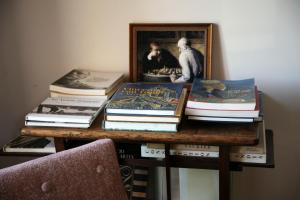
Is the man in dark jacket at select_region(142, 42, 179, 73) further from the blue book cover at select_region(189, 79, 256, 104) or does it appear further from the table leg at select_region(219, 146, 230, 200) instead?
the table leg at select_region(219, 146, 230, 200)

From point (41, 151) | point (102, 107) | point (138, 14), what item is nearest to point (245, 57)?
point (138, 14)

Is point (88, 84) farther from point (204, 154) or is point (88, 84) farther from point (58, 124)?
point (204, 154)

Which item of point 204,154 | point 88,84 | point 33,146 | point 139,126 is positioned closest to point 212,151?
point 204,154

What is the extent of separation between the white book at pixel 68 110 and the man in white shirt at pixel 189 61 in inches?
12.7

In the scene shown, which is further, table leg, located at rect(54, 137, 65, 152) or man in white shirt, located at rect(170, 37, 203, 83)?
man in white shirt, located at rect(170, 37, 203, 83)

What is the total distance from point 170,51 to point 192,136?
1.37ft

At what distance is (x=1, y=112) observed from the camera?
1.68 m

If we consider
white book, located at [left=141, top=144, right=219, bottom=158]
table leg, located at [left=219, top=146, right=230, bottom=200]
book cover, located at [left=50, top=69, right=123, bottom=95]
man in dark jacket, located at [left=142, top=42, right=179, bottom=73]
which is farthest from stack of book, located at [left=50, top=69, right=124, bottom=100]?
table leg, located at [left=219, top=146, right=230, bottom=200]

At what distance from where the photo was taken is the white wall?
4.61 feet

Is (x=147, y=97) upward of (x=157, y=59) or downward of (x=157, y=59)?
downward

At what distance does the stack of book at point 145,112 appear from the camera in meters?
1.16

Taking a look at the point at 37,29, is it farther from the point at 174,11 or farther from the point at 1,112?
the point at 174,11

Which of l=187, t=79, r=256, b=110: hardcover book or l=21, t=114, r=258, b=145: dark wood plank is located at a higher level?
l=187, t=79, r=256, b=110: hardcover book

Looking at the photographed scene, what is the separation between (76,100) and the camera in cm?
132
